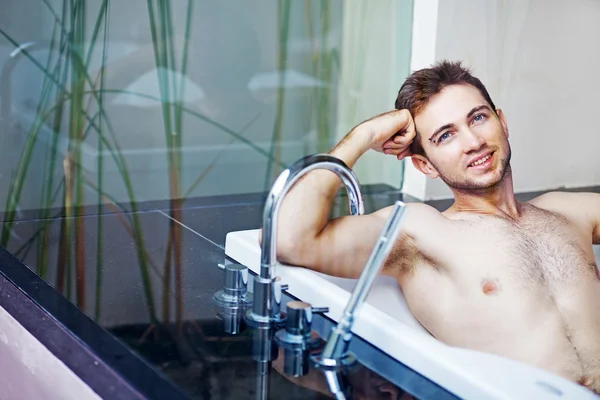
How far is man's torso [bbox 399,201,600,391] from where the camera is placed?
155 cm

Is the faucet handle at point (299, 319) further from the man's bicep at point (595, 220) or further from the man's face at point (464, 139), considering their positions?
the man's bicep at point (595, 220)

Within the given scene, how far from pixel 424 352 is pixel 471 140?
1.37 feet

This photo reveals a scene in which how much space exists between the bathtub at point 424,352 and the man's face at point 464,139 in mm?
260

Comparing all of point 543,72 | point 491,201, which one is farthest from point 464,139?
point 543,72

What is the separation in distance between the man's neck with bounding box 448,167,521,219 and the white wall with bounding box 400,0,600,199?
285mm

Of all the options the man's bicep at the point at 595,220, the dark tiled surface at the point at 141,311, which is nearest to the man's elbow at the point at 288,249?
the dark tiled surface at the point at 141,311

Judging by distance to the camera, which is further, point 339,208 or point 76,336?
point 339,208

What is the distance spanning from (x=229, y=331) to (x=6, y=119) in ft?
3.51

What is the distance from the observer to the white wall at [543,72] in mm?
1996

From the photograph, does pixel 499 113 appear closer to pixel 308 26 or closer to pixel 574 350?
pixel 574 350

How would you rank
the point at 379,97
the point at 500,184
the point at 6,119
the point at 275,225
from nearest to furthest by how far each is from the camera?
the point at 275,225
the point at 500,184
the point at 6,119
the point at 379,97

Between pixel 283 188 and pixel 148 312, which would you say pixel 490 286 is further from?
pixel 148 312

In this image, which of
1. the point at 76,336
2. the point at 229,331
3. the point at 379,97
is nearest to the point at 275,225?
the point at 229,331

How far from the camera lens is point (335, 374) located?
4.62 ft
